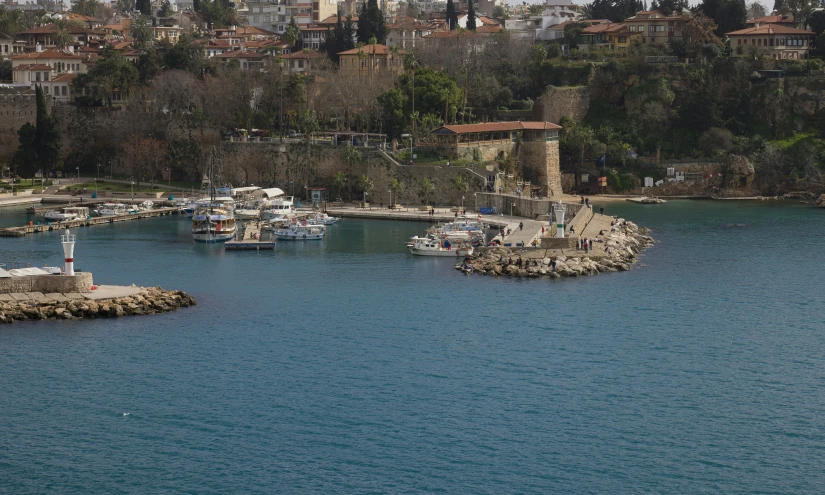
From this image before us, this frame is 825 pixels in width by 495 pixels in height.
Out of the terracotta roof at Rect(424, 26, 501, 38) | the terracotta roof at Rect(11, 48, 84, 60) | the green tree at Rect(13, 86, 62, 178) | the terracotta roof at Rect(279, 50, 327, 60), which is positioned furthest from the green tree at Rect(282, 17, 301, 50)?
the green tree at Rect(13, 86, 62, 178)

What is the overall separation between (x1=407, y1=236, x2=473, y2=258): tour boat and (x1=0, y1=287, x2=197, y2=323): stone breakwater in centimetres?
1562

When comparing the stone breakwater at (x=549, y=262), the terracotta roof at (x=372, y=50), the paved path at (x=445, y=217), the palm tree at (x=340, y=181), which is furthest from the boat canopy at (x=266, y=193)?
the stone breakwater at (x=549, y=262)

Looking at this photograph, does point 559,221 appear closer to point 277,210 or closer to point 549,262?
point 549,262

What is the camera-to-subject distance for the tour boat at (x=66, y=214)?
3007 inches

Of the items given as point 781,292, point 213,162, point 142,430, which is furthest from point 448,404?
point 213,162

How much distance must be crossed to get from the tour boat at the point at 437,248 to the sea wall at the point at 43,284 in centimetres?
1832

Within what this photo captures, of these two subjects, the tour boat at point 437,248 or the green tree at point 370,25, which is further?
the green tree at point 370,25

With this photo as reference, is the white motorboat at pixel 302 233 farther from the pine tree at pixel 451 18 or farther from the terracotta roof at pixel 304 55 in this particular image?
the pine tree at pixel 451 18

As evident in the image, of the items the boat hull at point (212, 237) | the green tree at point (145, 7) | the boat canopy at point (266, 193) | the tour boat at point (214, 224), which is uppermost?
the green tree at point (145, 7)

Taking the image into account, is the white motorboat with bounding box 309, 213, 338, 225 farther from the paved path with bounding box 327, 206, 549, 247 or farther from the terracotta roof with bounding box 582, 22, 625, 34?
the terracotta roof with bounding box 582, 22, 625, 34

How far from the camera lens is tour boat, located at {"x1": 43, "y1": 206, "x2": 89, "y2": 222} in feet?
251

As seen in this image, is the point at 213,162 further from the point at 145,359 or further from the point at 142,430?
the point at 142,430

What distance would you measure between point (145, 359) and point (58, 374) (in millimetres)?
3046

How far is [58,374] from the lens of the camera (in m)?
41.1
